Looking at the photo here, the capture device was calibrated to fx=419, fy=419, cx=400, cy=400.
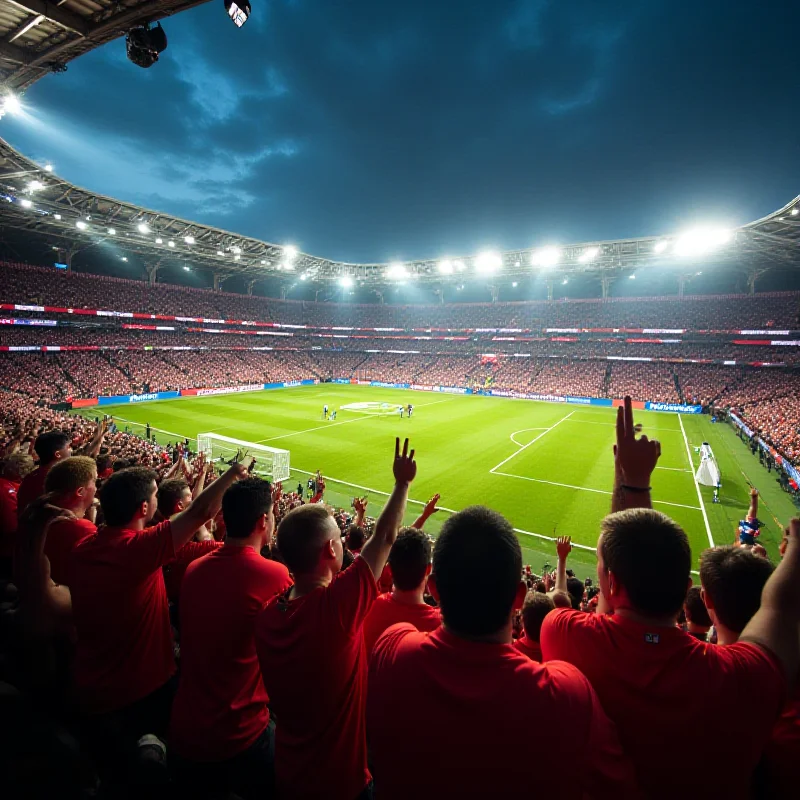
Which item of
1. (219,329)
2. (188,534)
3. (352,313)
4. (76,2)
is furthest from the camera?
(352,313)

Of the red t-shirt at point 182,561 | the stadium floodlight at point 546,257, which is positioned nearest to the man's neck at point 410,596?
the red t-shirt at point 182,561

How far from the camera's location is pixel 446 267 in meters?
63.5

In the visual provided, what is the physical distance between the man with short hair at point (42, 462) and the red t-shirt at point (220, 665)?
4.11 m

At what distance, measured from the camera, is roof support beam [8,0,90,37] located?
7041 millimetres

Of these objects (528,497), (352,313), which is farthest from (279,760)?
(352,313)

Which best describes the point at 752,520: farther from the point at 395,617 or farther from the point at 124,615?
the point at 124,615

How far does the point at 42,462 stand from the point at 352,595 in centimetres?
651

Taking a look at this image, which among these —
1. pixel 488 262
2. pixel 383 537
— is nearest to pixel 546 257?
pixel 488 262

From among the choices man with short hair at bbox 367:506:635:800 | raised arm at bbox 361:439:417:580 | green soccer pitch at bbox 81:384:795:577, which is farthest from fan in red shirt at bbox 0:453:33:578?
green soccer pitch at bbox 81:384:795:577

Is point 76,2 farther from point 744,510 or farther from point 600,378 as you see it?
point 600,378

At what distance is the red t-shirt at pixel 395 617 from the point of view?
2764 mm

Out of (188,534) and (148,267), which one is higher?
(148,267)

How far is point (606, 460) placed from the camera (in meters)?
25.0

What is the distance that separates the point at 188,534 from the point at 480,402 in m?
46.3
